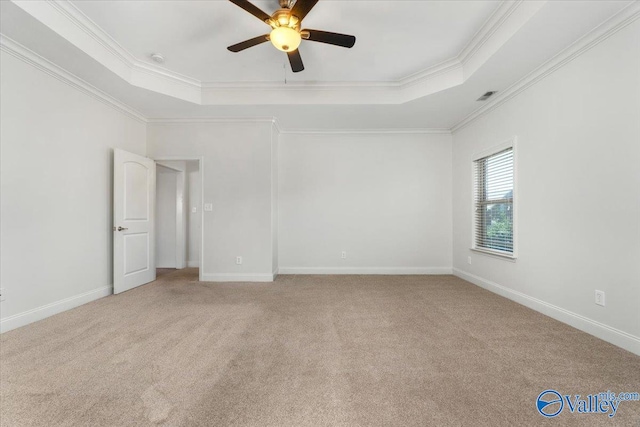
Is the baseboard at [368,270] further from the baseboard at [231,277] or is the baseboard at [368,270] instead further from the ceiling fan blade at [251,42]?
the ceiling fan blade at [251,42]

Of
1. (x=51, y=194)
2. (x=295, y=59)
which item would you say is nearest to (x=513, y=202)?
(x=295, y=59)

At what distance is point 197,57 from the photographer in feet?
10.5

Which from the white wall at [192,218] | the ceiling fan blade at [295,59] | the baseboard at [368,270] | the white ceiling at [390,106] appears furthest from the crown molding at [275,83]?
the baseboard at [368,270]

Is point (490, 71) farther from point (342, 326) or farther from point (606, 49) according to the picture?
point (342, 326)

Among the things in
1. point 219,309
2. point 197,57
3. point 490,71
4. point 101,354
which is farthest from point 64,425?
point 490,71

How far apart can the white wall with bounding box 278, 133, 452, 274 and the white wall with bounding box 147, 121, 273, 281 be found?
0.61 m

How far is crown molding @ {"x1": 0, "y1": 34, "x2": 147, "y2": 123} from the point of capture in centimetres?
252

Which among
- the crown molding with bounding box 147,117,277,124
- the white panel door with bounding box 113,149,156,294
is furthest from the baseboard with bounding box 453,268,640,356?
the white panel door with bounding box 113,149,156,294

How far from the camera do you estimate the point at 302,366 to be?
1.90m

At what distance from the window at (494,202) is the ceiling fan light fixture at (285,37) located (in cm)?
297

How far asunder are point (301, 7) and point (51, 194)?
322 centimetres

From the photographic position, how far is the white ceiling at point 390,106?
220 cm

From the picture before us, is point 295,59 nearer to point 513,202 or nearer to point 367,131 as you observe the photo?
point 367,131

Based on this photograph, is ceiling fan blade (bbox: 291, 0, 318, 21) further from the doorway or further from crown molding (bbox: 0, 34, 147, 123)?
the doorway
